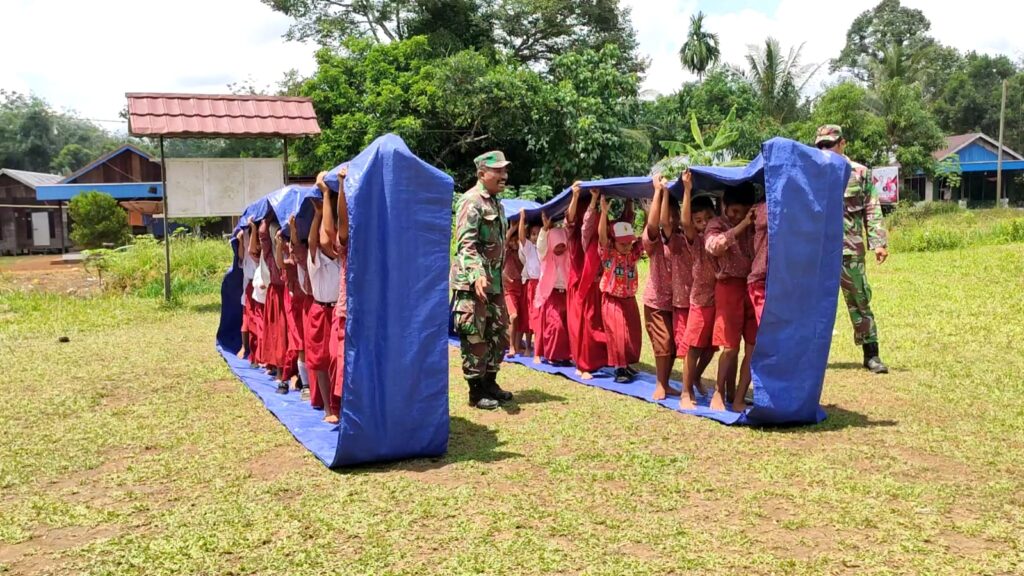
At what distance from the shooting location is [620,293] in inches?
267

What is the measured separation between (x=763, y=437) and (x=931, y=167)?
87.9ft

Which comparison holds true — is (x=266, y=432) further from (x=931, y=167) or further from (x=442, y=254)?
(x=931, y=167)

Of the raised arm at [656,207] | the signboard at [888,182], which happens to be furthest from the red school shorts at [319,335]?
the signboard at [888,182]

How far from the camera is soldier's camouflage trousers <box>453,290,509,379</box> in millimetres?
5824

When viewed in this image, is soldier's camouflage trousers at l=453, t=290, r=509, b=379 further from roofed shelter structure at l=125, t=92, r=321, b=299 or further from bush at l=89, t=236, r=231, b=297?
bush at l=89, t=236, r=231, b=297

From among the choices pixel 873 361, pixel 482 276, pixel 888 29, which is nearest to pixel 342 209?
pixel 482 276

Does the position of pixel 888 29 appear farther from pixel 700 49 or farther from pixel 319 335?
pixel 319 335

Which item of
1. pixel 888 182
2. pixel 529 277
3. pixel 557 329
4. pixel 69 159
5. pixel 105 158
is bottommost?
pixel 557 329

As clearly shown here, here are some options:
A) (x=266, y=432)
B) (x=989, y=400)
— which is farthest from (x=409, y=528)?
(x=989, y=400)

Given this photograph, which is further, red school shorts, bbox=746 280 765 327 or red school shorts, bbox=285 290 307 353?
red school shorts, bbox=285 290 307 353

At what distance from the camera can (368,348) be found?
179 inches

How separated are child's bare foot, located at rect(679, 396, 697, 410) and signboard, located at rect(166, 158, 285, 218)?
26.7 feet

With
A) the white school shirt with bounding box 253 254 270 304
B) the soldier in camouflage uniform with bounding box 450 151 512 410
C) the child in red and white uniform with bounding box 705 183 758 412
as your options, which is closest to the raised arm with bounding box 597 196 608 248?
the soldier in camouflage uniform with bounding box 450 151 512 410

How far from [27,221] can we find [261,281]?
1282 inches
